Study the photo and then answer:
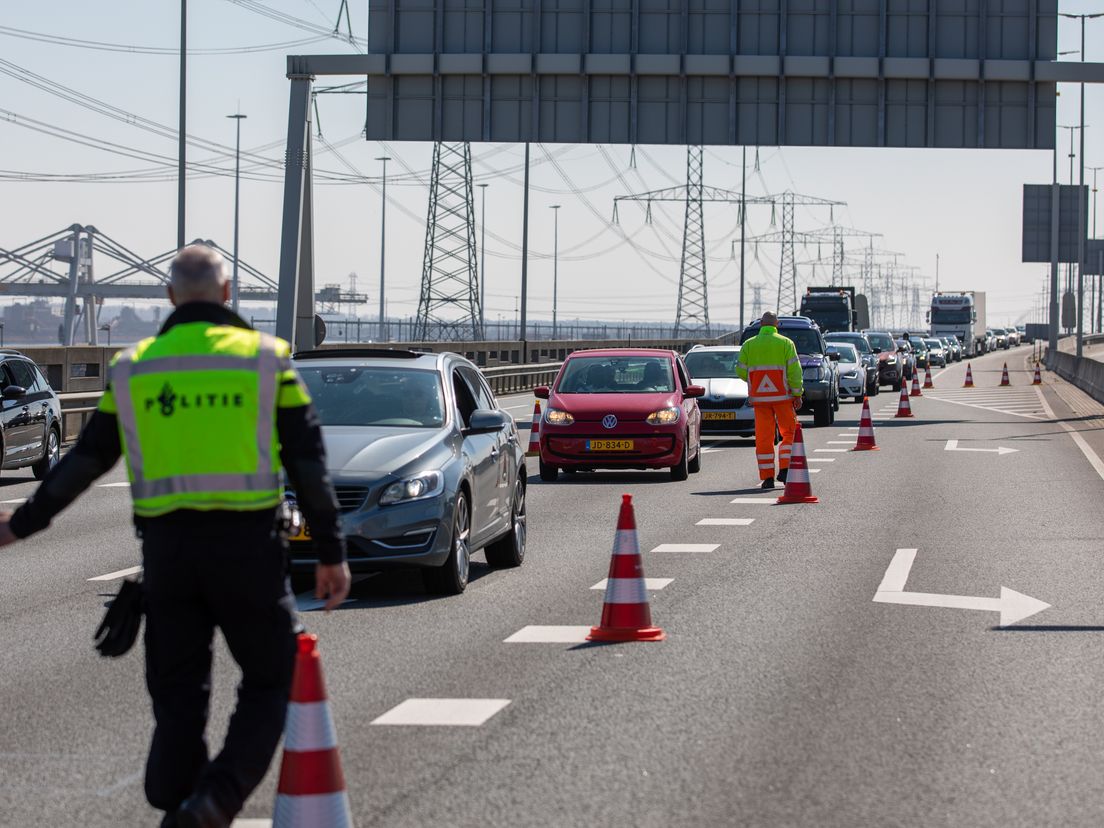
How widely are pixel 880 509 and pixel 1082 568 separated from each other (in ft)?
15.5

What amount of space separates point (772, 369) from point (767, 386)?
0.23 m

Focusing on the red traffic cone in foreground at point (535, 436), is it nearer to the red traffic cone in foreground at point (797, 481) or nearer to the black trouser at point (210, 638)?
the red traffic cone in foreground at point (797, 481)

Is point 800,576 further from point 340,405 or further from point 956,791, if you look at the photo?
point 956,791

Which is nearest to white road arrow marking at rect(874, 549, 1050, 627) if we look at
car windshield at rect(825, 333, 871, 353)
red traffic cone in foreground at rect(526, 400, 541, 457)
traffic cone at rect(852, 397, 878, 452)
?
red traffic cone in foreground at rect(526, 400, 541, 457)

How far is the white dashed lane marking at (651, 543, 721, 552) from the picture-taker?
14.0 metres

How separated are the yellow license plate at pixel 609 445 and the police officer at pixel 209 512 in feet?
52.1

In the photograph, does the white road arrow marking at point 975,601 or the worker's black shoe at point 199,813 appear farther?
the white road arrow marking at point 975,601

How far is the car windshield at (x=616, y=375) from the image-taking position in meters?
22.1

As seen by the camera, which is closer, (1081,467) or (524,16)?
(1081,467)

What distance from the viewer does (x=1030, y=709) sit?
25.2 feet

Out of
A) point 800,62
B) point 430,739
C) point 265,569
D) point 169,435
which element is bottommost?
point 430,739

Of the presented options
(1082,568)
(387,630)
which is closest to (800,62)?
(1082,568)

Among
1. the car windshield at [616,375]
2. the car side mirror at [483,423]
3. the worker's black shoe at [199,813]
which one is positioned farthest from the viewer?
the car windshield at [616,375]

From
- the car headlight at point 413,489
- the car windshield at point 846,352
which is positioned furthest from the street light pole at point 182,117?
the car headlight at point 413,489
